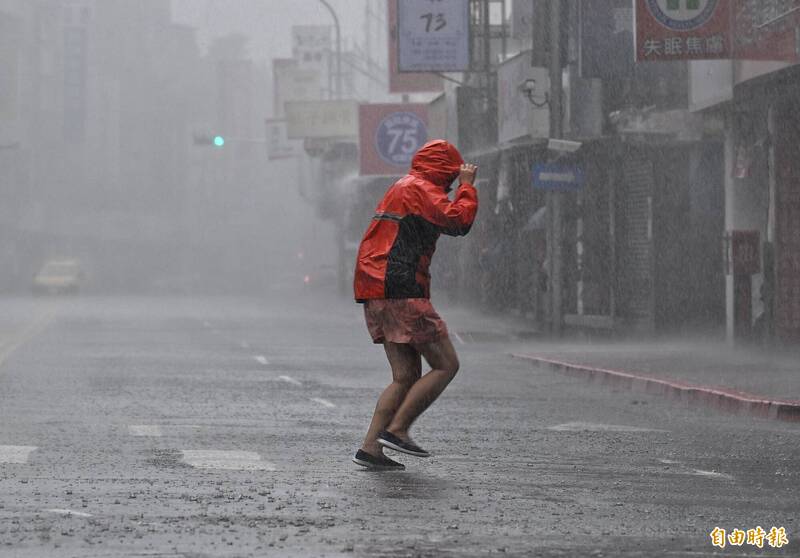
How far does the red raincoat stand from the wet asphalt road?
40.8 inches

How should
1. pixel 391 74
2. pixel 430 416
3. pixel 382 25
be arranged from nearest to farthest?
1. pixel 430 416
2. pixel 391 74
3. pixel 382 25

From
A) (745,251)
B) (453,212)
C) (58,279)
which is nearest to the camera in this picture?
(453,212)

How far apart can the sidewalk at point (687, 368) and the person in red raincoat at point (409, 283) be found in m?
5.59

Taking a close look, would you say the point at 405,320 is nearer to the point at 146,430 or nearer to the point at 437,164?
the point at 437,164

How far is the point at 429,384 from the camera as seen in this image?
33.4 feet

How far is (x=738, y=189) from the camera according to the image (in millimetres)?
24859

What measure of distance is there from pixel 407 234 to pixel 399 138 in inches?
1436

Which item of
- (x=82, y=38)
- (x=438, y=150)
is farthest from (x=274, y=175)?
(x=438, y=150)

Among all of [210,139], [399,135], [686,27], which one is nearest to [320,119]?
[210,139]

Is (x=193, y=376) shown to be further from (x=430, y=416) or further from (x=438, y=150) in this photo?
(x=438, y=150)

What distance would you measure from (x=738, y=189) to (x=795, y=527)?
17463 millimetres

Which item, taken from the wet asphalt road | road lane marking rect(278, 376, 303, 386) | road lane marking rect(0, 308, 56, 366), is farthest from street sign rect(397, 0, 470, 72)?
road lane marking rect(278, 376, 303, 386)

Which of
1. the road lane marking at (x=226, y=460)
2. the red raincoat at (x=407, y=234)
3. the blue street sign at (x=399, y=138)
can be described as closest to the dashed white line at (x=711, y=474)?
the red raincoat at (x=407, y=234)

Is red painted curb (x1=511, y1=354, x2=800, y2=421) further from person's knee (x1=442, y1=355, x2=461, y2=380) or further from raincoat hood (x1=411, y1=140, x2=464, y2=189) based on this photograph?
raincoat hood (x1=411, y1=140, x2=464, y2=189)
